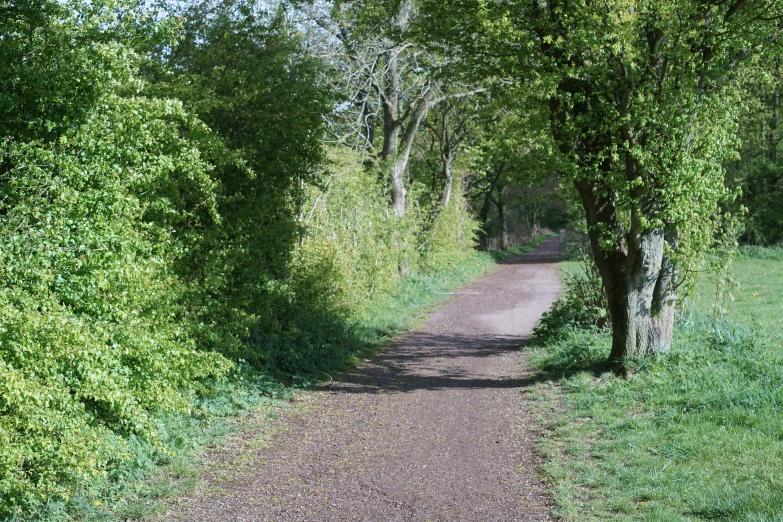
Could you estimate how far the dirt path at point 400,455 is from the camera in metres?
5.88

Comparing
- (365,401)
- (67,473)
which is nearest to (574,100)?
(365,401)

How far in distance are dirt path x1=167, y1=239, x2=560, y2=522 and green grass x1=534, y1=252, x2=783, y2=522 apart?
18.1 inches

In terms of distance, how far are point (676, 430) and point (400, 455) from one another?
9.15ft

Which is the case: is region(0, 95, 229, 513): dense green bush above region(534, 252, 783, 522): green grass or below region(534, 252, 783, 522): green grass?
above

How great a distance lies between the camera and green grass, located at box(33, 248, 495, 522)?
18.7 ft

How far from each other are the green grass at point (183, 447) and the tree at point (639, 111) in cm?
484

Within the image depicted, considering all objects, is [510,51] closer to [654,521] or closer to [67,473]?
[654,521]

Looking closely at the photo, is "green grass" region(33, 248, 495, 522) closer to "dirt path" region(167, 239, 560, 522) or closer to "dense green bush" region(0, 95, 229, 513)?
"dense green bush" region(0, 95, 229, 513)

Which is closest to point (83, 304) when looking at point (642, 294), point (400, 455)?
point (400, 455)

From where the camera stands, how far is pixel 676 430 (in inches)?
276

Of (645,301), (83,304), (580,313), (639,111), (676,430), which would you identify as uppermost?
(639,111)

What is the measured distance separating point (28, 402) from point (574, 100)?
7.23 metres

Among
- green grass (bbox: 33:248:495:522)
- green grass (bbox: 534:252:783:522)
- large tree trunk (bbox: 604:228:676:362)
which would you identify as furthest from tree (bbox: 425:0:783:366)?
green grass (bbox: 33:248:495:522)

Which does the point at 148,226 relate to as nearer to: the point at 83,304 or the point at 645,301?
the point at 83,304
